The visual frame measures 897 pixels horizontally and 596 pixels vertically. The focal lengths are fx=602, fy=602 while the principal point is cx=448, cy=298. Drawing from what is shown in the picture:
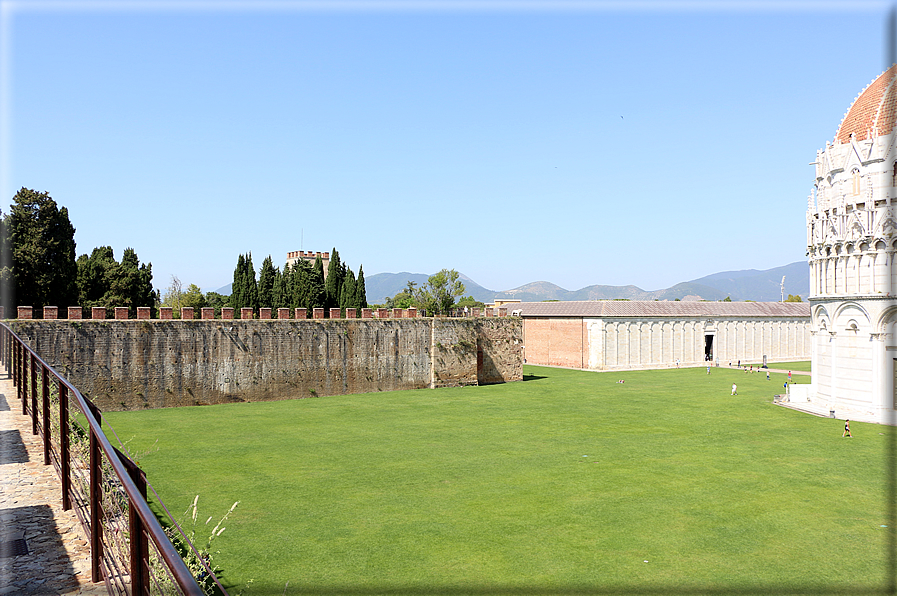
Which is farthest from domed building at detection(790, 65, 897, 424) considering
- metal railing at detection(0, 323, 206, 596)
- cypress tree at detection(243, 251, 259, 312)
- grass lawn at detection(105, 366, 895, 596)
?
cypress tree at detection(243, 251, 259, 312)

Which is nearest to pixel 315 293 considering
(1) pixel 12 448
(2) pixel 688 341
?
(2) pixel 688 341

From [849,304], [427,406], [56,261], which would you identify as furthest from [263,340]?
[849,304]

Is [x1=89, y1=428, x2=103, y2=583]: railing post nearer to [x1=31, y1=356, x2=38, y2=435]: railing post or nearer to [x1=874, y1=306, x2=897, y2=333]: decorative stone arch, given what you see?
[x1=31, y1=356, x2=38, y2=435]: railing post

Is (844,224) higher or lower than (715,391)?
higher

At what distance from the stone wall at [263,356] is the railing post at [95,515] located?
27.1 m

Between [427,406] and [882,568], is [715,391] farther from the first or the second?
[882,568]

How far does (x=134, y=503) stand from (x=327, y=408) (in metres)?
30.3

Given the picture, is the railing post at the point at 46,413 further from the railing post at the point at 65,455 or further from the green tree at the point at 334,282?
the green tree at the point at 334,282

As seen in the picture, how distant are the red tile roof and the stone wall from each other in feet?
54.0

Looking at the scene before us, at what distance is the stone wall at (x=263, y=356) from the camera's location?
98.2 ft

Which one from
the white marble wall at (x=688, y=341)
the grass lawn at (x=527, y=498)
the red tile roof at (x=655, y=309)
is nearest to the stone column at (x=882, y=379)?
the grass lawn at (x=527, y=498)

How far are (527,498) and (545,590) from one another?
5537 mm

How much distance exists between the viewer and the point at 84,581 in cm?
560

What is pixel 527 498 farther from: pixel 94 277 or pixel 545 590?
pixel 94 277
